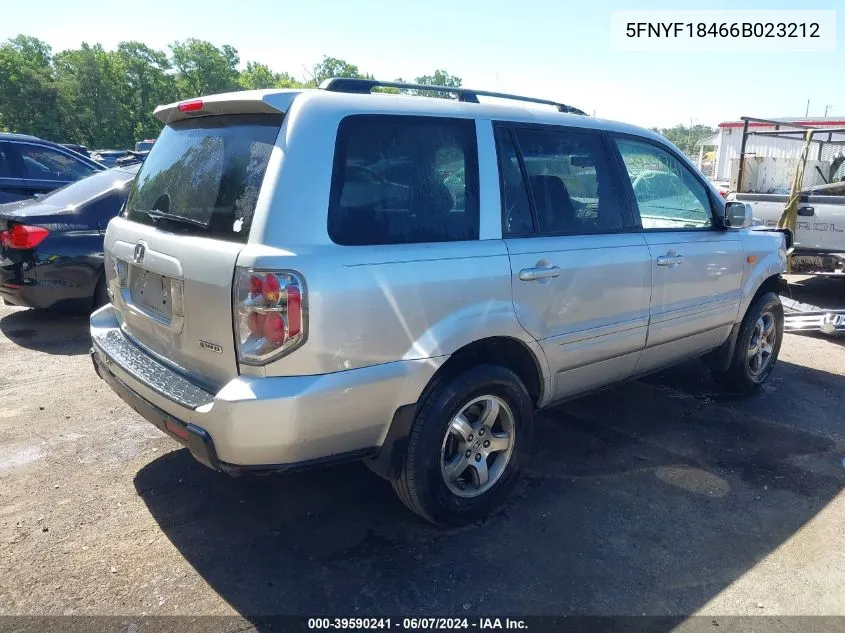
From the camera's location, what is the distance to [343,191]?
2557 millimetres

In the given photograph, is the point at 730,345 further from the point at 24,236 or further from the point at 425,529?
the point at 24,236

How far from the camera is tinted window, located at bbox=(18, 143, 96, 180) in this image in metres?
7.94

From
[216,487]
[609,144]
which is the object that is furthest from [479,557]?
[609,144]

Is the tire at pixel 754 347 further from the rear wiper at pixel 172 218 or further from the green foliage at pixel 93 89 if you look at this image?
the green foliage at pixel 93 89

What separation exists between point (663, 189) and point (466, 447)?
2.23 meters

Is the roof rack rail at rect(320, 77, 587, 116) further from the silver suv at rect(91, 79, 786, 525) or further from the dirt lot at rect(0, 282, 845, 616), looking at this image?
the dirt lot at rect(0, 282, 845, 616)

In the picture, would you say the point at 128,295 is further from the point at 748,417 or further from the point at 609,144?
the point at 748,417

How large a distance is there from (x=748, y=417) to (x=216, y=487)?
365 cm

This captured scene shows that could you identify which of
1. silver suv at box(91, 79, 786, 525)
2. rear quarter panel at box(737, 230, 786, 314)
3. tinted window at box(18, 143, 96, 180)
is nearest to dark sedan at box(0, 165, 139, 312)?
tinted window at box(18, 143, 96, 180)

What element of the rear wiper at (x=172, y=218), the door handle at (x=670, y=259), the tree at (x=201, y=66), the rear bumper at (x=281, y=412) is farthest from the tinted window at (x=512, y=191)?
the tree at (x=201, y=66)

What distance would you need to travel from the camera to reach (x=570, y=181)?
3.51 metres

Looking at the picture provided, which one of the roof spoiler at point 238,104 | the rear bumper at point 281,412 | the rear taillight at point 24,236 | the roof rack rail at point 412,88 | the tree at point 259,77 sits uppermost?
the tree at point 259,77

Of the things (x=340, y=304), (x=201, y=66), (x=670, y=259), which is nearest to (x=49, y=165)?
(x=340, y=304)

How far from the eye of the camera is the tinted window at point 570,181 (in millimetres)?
3291
